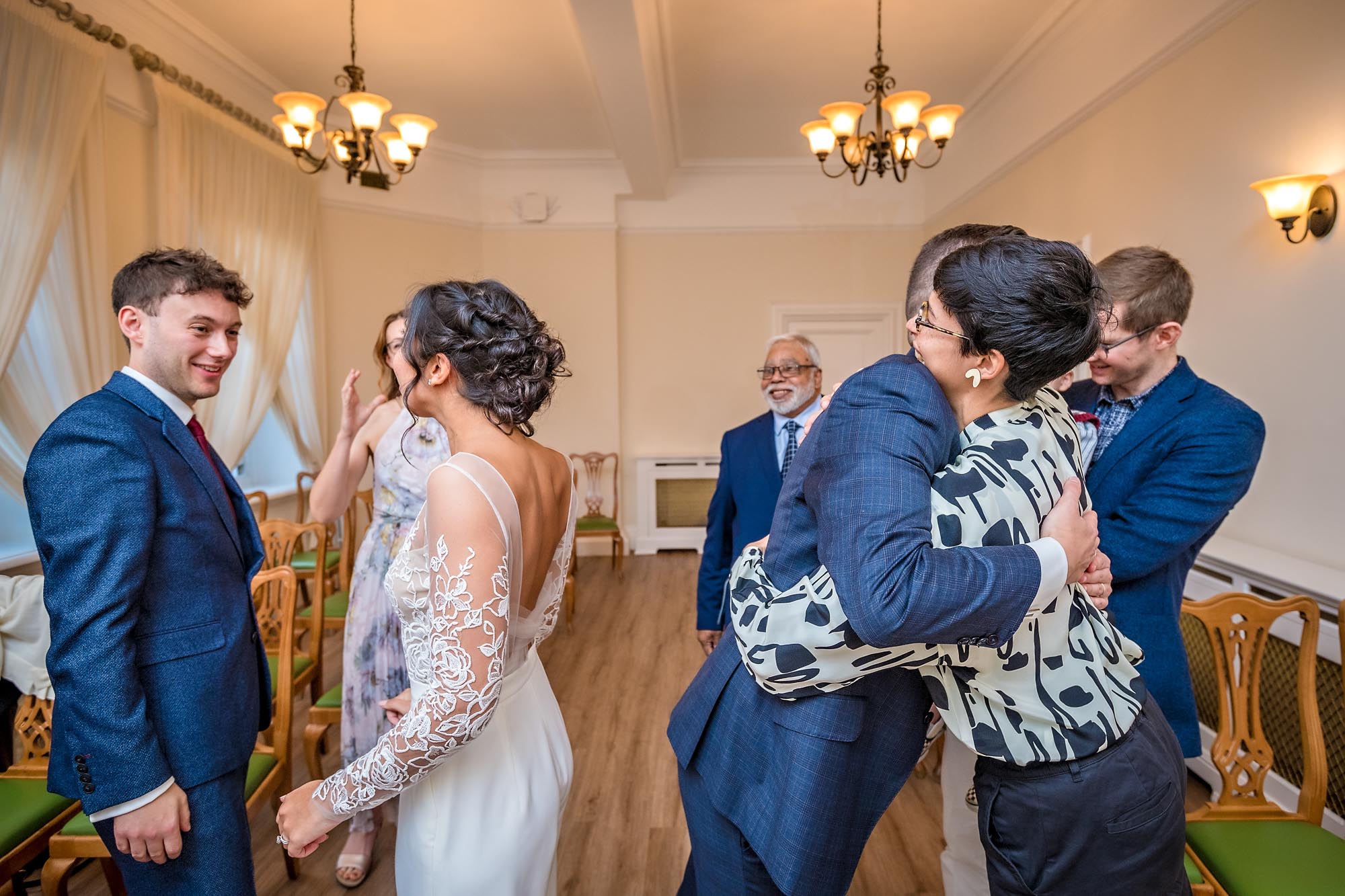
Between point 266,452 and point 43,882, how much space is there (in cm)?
440

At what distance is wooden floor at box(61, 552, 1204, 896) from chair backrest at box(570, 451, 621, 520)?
1827 mm

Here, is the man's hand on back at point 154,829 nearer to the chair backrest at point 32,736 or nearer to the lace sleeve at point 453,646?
the lace sleeve at point 453,646

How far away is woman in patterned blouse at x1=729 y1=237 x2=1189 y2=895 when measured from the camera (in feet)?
2.94

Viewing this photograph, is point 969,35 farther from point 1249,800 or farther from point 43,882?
point 43,882

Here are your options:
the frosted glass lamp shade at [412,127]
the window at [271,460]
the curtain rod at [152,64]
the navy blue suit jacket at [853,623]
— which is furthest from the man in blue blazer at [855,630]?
the window at [271,460]

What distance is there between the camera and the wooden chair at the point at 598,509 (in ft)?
19.5

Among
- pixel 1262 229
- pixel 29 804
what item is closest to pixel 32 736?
pixel 29 804

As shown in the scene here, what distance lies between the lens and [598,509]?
21.1ft

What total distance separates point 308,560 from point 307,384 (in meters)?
1.77

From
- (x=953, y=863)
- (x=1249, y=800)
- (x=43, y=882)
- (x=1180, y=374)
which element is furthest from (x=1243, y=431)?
(x=43, y=882)

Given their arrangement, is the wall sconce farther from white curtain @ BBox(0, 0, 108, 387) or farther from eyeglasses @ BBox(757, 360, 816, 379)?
white curtain @ BBox(0, 0, 108, 387)

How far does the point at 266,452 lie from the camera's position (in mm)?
5621

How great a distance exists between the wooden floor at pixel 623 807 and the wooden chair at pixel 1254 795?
87 centimetres

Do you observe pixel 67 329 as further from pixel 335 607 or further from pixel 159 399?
pixel 159 399
